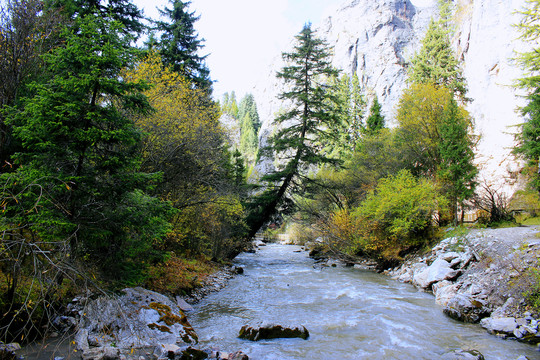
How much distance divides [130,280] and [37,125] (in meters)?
3.89

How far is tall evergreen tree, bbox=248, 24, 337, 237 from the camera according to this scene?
20.9 m

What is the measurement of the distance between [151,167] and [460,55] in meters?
43.8

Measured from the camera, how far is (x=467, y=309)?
28.5 feet

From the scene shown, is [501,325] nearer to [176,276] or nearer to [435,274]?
[435,274]

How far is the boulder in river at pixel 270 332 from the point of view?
7506mm

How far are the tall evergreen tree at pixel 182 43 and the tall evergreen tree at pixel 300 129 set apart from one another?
626 centimetres

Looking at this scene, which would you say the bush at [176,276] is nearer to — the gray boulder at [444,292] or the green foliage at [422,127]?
the gray boulder at [444,292]

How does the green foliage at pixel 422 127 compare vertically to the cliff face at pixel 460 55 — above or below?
below

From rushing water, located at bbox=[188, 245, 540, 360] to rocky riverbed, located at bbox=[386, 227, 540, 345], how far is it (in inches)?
18.2

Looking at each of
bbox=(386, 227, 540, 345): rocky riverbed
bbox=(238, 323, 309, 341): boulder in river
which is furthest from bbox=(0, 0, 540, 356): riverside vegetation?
bbox=(238, 323, 309, 341): boulder in river

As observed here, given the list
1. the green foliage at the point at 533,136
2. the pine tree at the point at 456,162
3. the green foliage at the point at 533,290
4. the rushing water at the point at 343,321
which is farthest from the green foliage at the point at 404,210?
the green foliage at the point at 533,290

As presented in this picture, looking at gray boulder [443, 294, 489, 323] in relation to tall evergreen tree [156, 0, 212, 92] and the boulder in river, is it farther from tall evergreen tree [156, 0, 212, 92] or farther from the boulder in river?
tall evergreen tree [156, 0, 212, 92]

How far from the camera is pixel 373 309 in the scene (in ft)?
32.7

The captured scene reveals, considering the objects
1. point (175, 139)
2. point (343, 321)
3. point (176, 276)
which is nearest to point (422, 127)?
point (343, 321)
